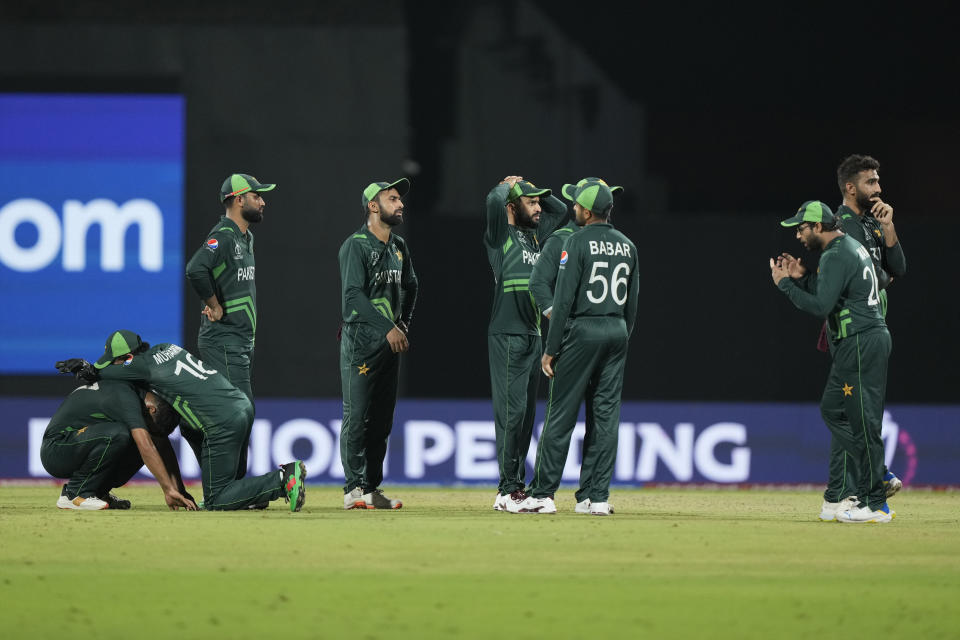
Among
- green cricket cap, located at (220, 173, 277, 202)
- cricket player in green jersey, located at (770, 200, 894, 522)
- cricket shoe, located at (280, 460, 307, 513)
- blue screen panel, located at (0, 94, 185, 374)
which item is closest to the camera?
cricket player in green jersey, located at (770, 200, 894, 522)

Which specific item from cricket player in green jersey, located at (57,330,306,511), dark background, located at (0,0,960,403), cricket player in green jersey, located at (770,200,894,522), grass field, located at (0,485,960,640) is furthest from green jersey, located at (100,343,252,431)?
dark background, located at (0,0,960,403)

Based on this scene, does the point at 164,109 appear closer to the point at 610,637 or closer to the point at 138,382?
the point at 138,382

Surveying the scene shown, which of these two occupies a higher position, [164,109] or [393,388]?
[164,109]

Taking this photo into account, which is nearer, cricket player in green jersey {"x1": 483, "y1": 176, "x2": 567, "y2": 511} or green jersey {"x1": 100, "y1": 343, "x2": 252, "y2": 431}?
green jersey {"x1": 100, "y1": 343, "x2": 252, "y2": 431}

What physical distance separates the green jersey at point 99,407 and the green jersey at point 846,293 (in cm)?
349

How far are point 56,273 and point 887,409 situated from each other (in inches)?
263

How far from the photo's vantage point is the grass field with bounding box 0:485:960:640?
4.49 m

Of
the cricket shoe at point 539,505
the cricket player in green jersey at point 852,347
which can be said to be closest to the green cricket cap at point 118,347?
the cricket shoe at point 539,505

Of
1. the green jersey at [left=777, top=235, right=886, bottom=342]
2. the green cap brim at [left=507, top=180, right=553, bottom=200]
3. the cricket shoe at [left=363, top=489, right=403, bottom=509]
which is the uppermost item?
the green cap brim at [left=507, top=180, right=553, bottom=200]

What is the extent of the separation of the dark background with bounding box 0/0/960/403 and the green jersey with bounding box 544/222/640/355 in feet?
14.6

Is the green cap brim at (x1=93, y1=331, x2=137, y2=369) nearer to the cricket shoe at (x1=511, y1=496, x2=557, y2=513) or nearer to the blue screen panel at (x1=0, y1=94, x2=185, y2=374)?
the cricket shoe at (x1=511, y1=496, x2=557, y2=513)

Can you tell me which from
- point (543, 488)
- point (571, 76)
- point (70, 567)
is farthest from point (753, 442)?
point (70, 567)

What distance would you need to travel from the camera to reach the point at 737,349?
12.5m

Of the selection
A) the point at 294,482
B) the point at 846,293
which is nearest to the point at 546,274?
the point at 846,293
